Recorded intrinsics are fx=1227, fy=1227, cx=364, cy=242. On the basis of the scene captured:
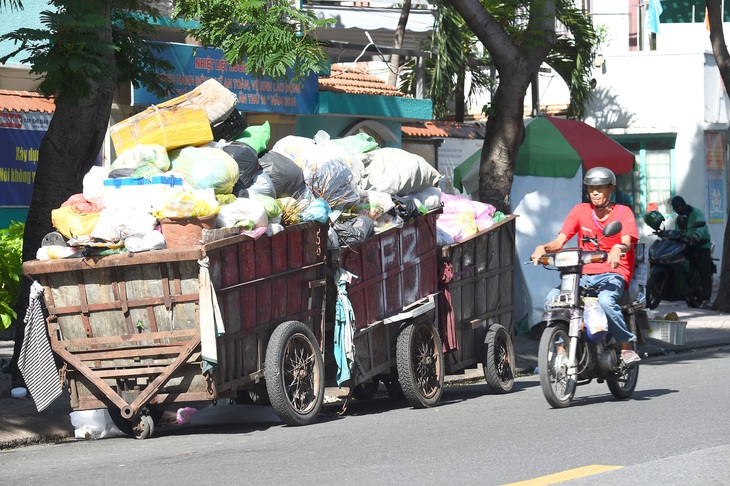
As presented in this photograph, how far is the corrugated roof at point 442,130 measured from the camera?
72.0 ft

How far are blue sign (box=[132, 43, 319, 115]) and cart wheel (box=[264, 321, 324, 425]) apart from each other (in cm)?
729

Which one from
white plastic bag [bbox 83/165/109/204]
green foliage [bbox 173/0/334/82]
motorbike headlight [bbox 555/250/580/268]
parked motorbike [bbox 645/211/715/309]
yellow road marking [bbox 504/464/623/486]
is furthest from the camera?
parked motorbike [bbox 645/211/715/309]

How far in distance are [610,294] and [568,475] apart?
340 centimetres

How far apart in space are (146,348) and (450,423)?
7.27 ft

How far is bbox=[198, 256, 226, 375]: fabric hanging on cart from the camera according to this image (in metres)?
7.80

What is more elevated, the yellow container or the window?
the yellow container

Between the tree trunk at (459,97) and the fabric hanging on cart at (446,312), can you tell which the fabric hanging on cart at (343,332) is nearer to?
the fabric hanging on cart at (446,312)

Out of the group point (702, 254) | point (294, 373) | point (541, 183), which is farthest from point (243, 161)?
point (702, 254)

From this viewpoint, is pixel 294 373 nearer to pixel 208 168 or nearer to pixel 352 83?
pixel 208 168

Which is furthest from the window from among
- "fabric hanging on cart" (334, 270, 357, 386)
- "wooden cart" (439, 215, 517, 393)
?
"fabric hanging on cart" (334, 270, 357, 386)

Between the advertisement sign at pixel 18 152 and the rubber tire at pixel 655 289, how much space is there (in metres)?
9.68

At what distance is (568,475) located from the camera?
6.31 meters

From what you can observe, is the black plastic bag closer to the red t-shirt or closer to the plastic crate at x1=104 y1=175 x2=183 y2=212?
the plastic crate at x1=104 y1=175 x2=183 y2=212

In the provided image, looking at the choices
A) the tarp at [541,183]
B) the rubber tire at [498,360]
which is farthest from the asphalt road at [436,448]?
the tarp at [541,183]
